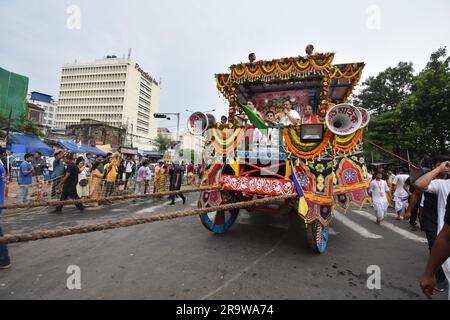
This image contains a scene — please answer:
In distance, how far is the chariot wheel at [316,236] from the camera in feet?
11.5

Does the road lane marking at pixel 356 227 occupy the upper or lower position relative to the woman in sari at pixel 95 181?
lower

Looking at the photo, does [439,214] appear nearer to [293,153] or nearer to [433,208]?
[433,208]

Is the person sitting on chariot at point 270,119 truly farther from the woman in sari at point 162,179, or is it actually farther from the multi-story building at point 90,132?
the multi-story building at point 90,132

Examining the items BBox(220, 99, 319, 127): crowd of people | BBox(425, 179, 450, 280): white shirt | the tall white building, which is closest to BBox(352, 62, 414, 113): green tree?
BBox(220, 99, 319, 127): crowd of people

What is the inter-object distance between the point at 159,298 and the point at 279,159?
2.78 meters

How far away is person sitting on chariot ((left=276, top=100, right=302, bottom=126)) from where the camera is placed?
13.0ft

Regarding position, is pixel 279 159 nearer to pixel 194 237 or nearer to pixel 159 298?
pixel 194 237

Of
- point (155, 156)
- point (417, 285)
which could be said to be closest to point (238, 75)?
point (417, 285)

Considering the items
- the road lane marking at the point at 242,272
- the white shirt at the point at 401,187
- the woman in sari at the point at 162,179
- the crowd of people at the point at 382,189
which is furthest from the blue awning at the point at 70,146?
the white shirt at the point at 401,187

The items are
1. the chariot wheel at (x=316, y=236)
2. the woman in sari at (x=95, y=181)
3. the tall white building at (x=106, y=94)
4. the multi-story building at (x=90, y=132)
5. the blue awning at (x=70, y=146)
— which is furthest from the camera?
the tall white building at (x=106, y=94)

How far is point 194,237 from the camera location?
4.48 m

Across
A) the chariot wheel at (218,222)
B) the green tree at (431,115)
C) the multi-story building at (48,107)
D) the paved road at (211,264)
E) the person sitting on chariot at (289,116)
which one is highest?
the multi-story building at (48,107)

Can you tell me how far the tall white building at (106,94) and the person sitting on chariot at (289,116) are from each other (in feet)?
223

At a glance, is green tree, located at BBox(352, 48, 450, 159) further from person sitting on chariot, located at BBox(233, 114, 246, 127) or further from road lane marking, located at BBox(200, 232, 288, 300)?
road lane marking, located at BBox(200, 232, 288, 300)
